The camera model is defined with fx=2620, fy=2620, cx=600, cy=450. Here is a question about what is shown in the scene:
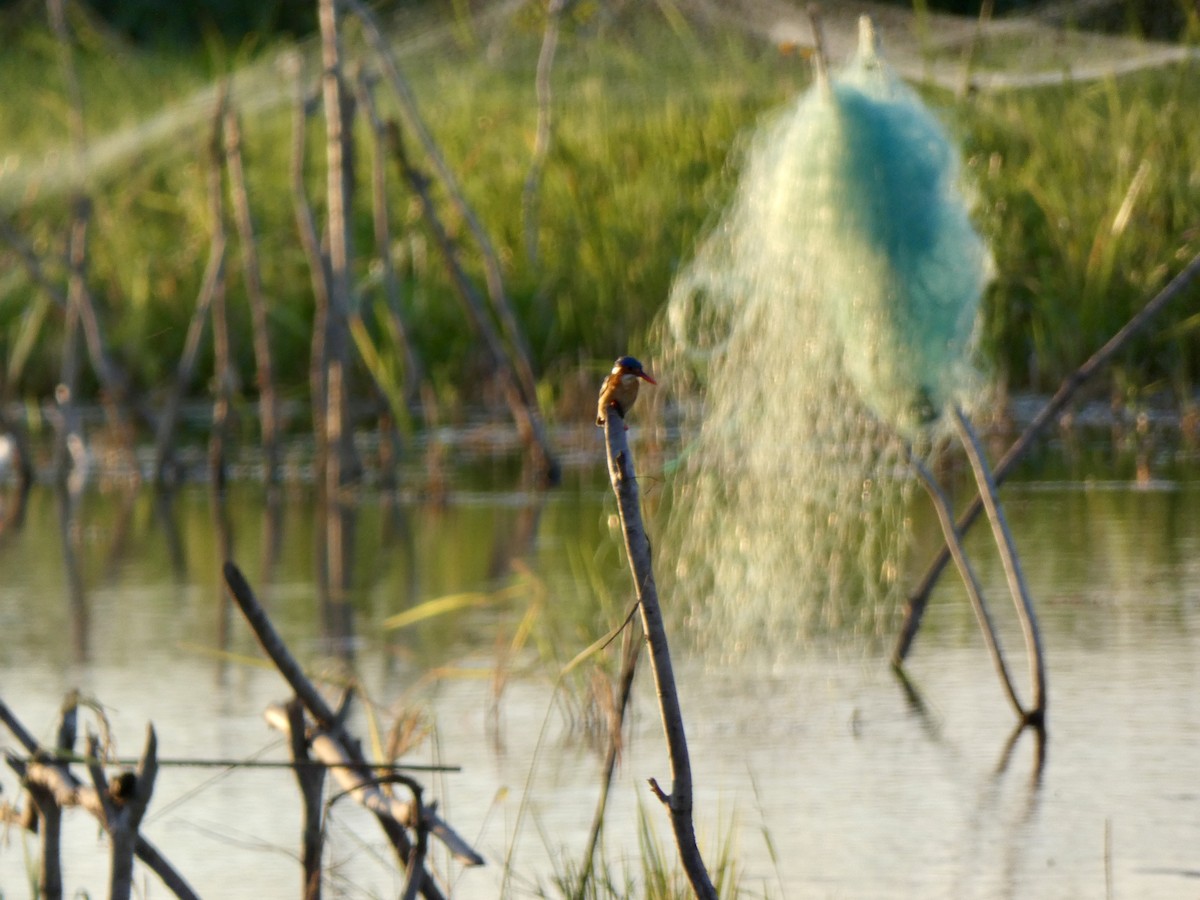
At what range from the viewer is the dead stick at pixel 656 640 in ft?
8.50

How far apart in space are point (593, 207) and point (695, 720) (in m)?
6.51

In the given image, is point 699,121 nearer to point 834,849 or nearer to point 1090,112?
point 1090,112

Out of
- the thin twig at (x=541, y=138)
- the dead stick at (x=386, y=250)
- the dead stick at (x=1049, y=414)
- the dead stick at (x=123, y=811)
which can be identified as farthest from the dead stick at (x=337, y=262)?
the dead stick at (x=123, y=811)

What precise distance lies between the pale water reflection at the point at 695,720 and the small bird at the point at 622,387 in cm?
91

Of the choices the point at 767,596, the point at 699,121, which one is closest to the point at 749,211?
the point at 767,596

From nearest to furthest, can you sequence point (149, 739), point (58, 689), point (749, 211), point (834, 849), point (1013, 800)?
point (149, 739)
point (834, 849)
point (1013, 800)
point (749, 211)
point (58, 689)

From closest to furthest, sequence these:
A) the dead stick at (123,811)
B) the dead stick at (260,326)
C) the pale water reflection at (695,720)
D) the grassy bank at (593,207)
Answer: the dead stick at (123,811) < the pale water reflection at (695,720) < the dead stick at (260,326) < the grassy bank at (593,207)

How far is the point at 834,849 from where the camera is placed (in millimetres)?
3787

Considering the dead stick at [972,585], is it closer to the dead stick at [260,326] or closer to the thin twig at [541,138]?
the dead stick at [260,326]

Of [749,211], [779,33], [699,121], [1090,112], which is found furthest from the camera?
[699,121]

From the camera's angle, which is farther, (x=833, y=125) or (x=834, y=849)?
Answer: (x=833, y=125)

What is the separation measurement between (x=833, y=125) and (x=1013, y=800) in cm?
111

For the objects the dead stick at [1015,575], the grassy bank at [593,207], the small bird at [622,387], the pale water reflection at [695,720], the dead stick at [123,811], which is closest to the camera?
the small bird at [622,387]

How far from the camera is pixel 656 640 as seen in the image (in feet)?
8.68
